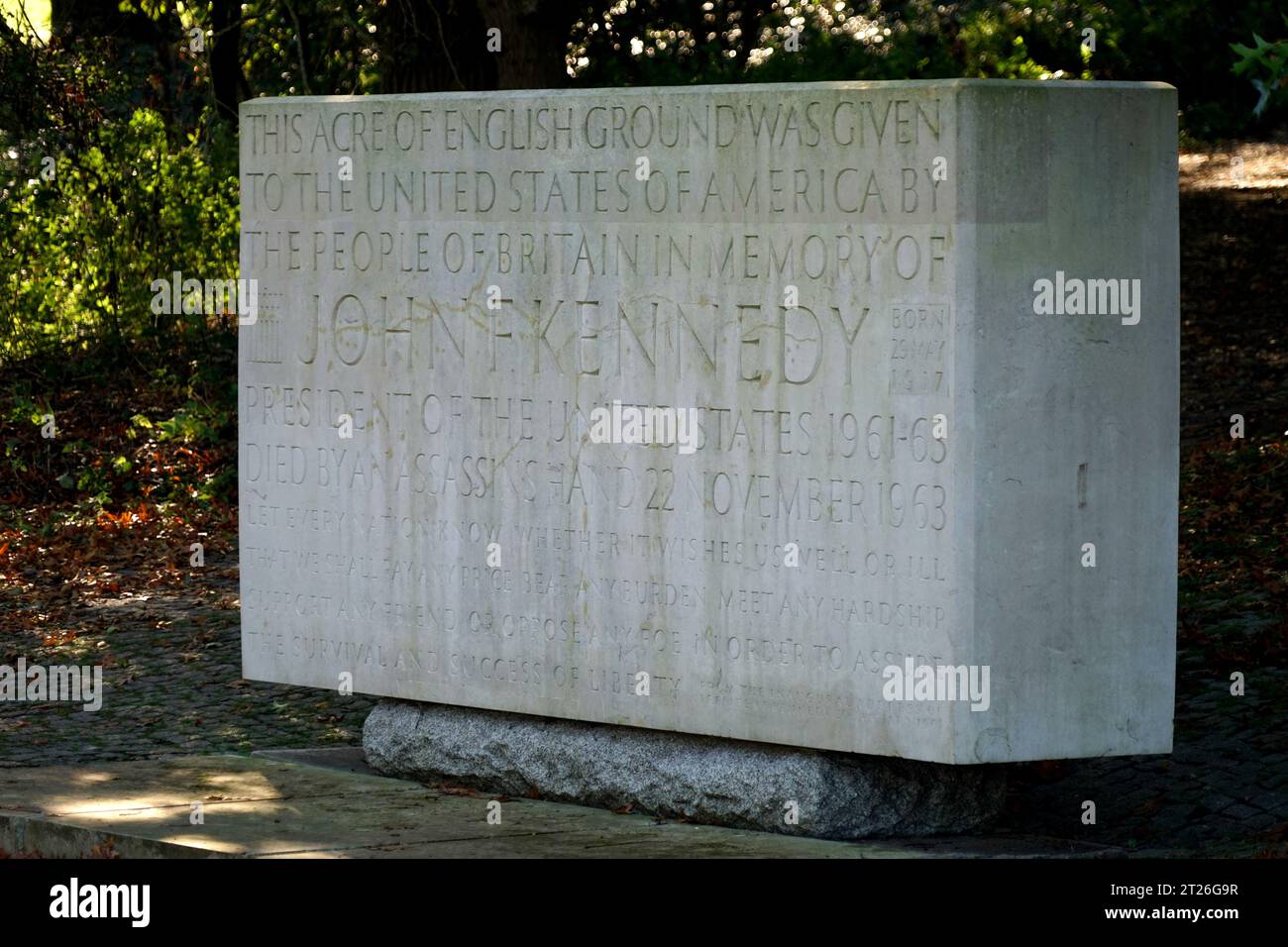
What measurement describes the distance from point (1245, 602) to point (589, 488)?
4321 mm

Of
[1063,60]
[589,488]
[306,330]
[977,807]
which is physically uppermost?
[1063,60]

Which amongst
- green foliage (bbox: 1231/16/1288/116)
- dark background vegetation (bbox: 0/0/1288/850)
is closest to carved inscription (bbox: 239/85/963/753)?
green foliage (bbox: 1231/16/1288/116)

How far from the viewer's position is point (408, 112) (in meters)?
7.56

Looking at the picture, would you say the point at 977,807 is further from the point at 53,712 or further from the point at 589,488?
the point at 53,712

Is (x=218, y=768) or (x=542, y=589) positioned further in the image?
(x=218, y=768)

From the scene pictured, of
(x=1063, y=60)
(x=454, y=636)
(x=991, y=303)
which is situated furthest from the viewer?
(x=1063, y=60)

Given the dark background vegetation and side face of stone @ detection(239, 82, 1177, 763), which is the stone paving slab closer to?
side face of stone @ detection(239, 82, 1177, 763)

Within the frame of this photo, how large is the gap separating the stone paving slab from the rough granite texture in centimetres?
9

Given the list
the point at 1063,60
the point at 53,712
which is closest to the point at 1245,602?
the point at 53,712

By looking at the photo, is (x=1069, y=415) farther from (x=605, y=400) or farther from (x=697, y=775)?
(x=697, y=775)

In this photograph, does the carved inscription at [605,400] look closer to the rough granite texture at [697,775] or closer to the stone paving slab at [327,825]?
the rough granite texture at [697,775]

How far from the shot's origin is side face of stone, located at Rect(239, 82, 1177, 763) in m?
6.38

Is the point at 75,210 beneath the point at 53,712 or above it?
above

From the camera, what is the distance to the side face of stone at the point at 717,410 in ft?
20.9
